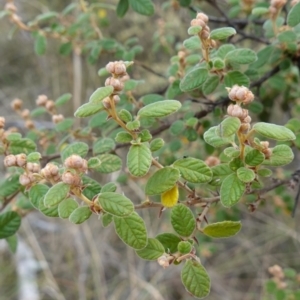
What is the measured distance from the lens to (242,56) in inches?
30.8

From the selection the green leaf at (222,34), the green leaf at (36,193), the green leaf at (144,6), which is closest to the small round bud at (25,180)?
the green leaf at (36,193)

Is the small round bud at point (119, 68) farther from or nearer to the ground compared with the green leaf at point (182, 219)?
farther from the ground

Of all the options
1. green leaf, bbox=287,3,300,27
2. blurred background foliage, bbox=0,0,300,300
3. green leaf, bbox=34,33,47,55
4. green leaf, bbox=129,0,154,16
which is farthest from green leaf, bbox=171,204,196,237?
blurred background foliage, bbox=0,0,300,300

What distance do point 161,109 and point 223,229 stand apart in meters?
0.19

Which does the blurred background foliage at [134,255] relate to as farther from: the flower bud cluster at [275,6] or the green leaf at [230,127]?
the green leaf at [230,127]

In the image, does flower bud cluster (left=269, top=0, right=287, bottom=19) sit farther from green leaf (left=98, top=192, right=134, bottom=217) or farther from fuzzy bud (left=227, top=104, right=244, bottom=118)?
green leaf (left=98, top=192, right=134, bottom=217)

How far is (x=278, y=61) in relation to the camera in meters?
1.01

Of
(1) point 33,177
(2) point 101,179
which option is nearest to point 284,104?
(1) point 33,177

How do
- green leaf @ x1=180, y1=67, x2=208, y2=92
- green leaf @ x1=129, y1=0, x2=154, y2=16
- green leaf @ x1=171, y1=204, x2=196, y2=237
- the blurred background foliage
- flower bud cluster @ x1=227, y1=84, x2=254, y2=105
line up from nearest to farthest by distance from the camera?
flower bud cluster @ x1=227, y1=84, x2=254, y2=105 < green leaf @ x1=171, y1=204, x2=196, y2=237 < green leaf @ x1=180, y1=67, x2=208, y2=92 < green leaf @ x1=129, y1=0, x2=154, y2=16 < the blurred background foliage

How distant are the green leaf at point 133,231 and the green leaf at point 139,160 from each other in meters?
0.06

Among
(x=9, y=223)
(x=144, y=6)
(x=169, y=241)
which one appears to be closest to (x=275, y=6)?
(x=144, y=6)

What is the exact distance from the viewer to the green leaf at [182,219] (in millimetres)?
628

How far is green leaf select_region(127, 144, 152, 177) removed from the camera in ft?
1.92

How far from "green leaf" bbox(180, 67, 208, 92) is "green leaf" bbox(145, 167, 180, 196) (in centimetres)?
17
